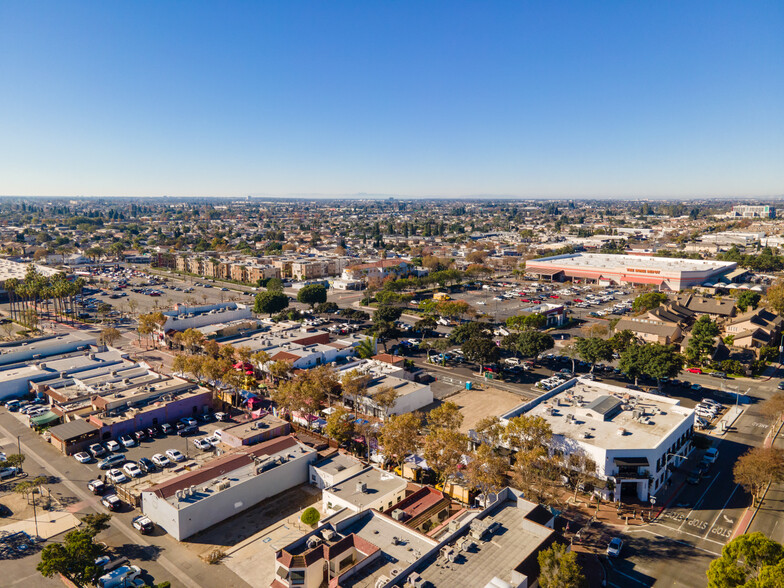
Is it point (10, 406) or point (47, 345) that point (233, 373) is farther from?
point (47, 345)

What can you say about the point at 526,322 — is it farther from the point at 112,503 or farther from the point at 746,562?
the point at 112,503

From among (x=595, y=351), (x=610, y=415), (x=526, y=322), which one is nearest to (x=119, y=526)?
(x=610, y=415)

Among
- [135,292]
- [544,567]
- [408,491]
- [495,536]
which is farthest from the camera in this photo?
[135,292]

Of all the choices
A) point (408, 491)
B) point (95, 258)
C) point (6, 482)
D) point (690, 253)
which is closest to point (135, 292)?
point (95, 258)

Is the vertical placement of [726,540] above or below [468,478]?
below

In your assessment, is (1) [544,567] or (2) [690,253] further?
(2) [690,253]

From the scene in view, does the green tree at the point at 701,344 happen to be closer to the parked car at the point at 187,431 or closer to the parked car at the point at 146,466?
the parked car at the point at 187,431

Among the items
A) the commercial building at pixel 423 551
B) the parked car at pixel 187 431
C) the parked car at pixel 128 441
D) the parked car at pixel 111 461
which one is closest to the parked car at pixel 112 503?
the parked car at pixel 111 461
